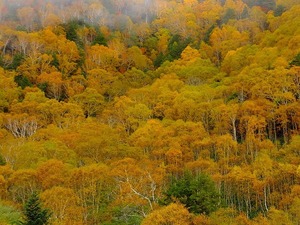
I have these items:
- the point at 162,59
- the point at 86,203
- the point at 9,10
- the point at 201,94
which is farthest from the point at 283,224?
the point at 9,10

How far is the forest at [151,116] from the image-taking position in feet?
107

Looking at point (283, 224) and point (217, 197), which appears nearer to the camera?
point (283, 224)

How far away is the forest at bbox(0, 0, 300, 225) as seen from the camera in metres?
32.5

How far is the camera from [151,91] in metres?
65.4

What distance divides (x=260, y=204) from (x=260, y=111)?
1446cm

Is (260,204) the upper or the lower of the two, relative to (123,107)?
lower

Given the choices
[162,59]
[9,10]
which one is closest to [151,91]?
[162,59]

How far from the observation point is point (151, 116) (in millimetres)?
59719

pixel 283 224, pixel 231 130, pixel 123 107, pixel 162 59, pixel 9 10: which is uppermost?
pixel 9 10

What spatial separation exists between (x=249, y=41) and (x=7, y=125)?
47.9 metres

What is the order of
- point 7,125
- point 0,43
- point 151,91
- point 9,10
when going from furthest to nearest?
point 9,10, point 0,43, point 151,91, point 7,125

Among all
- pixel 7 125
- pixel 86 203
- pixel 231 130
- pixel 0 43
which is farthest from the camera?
pixel 0 43

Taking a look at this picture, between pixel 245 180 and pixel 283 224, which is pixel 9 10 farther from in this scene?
pixel 283 224

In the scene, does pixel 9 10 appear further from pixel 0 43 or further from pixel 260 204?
pixel 260 204
